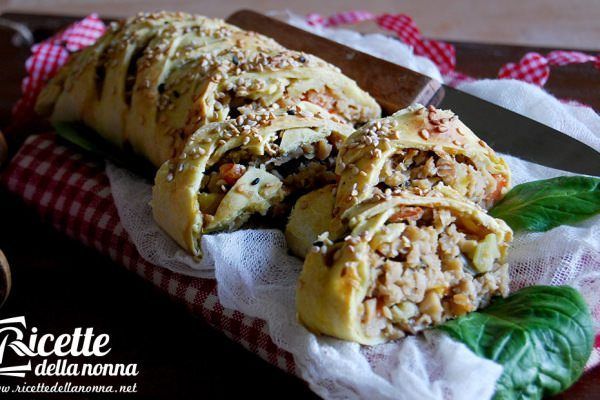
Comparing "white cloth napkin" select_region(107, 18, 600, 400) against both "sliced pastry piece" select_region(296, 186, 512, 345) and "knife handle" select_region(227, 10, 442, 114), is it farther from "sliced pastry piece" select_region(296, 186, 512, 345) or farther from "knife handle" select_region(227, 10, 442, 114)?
"knife handle" select_region(227, 10, 442, 114)

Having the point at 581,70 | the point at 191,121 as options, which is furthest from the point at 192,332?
the point at 581,70

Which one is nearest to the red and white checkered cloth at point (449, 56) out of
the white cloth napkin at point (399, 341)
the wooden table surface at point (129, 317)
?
the white cloth napkin at point (399, 341)

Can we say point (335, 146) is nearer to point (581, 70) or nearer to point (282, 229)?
point (282, 229)

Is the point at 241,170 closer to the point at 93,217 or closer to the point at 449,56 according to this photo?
the point at 93,217

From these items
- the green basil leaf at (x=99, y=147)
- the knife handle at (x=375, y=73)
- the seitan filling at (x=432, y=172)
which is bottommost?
the green basil leaf at (x=99, y=147)

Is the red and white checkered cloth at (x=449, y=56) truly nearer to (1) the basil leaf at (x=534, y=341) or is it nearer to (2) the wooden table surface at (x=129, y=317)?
(1) the basil leaf at (x=534, y=341)

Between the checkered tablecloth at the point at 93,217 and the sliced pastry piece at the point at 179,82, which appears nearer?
the checkered tablecloth at the point at 93,217
